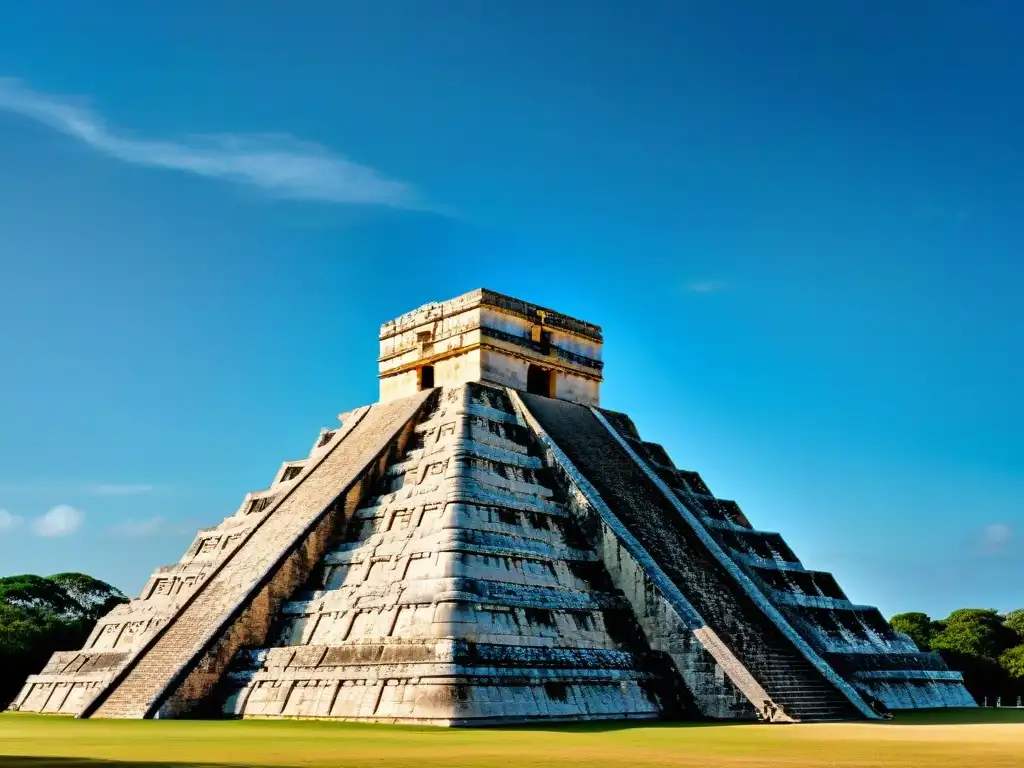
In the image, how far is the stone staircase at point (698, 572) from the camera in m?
16.2

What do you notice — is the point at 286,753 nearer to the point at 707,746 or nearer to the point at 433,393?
the point at 707,746

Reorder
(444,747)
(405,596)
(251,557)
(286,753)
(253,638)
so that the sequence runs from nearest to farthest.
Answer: (286,753) < (444,747) < (405,596) < (253,638) < (251,557)

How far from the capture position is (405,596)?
15.9 meters

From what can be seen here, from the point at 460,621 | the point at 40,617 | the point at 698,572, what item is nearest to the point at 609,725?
the point at 460,621

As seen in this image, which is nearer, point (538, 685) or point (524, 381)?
point (538, 685)

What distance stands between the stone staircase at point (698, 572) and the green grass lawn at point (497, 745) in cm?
129

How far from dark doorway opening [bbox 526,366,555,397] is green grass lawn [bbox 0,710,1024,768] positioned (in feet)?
34.5

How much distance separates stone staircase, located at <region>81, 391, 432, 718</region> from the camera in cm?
1612

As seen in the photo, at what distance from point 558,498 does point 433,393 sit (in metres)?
4.30

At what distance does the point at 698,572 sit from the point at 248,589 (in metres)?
7.52

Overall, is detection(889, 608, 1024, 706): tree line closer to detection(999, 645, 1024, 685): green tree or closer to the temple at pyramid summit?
detection(999, 645, 1024, 685): green tree

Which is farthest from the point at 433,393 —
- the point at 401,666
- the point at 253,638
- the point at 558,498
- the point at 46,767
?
the point at 46,767

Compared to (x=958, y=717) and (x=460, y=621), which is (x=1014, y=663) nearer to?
(x=958, y=717)

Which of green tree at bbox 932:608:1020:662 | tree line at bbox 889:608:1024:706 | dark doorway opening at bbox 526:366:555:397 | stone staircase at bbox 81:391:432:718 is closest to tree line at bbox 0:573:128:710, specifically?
stone staircase at bbox 81:391:432:718
